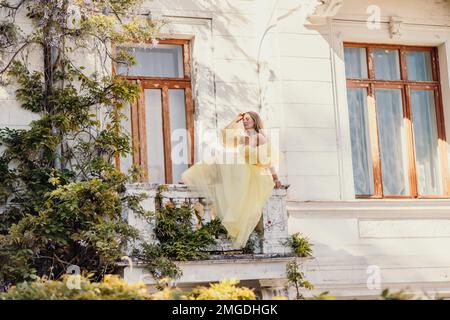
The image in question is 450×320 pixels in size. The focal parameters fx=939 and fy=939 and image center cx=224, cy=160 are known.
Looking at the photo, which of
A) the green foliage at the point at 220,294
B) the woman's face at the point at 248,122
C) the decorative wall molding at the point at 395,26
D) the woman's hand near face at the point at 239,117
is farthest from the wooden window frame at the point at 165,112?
the green foliage at the point at 220,294

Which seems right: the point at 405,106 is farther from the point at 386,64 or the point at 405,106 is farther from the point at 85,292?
the point at 85,292

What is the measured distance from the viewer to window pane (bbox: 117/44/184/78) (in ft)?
40.6

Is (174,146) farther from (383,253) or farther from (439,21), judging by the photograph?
(439,21)

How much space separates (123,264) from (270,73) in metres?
3.65

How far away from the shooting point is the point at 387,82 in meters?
13.2

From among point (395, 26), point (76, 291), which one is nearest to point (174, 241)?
point (76, 291)

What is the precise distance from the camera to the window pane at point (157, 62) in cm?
1238

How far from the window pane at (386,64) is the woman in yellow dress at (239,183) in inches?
113

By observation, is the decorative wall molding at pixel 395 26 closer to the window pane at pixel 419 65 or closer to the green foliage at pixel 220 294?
the window pane at pixel 419 65

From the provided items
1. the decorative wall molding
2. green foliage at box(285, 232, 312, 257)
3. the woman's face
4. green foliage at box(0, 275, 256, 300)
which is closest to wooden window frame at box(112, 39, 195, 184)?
the woman's face

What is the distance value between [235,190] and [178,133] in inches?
80.7

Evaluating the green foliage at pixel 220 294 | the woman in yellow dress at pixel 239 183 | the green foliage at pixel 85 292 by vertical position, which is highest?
the woman in yellow dress at pixel 239 183

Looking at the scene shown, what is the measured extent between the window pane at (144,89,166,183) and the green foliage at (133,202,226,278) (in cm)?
159
